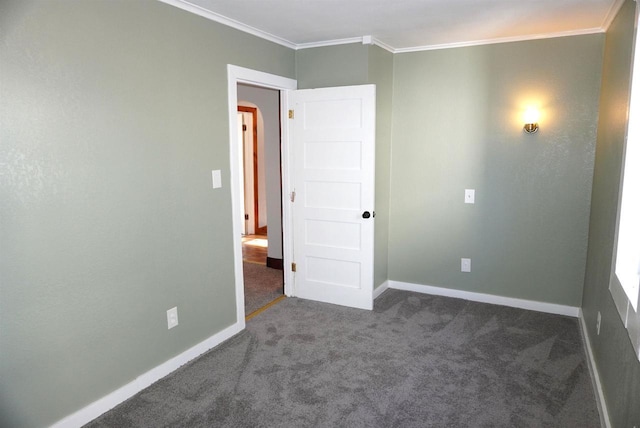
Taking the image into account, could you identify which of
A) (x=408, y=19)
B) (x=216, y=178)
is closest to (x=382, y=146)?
(x=408, y=19)

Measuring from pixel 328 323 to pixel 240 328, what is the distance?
0.73 m

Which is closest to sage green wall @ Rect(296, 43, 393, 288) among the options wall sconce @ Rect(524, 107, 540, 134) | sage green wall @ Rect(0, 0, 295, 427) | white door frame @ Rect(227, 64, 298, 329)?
white door frame @ Rect(227, 64, 298, 329)

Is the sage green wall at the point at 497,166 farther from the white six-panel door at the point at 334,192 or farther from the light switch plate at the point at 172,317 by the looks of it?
the light switch plate at the point at 172,317

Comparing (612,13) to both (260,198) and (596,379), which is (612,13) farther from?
(260,198)

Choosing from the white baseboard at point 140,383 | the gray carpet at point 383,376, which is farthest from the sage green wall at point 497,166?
the white baseboard at point 140,383

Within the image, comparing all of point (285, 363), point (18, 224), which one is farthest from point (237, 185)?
point (18, 224)

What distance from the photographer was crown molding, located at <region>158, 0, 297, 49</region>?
9.13ft

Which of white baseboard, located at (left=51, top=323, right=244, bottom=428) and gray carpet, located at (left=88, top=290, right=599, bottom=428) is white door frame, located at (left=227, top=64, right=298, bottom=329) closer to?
white baseboard, located at (left=51, top=323, right=244, bottom=428)

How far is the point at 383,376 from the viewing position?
2.84m

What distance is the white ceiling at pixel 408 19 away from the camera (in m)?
2.83

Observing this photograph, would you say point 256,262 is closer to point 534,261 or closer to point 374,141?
point 374,141

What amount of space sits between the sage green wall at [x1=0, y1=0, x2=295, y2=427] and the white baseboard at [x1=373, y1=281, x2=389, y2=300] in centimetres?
165

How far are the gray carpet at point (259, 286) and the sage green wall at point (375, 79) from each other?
1072mm

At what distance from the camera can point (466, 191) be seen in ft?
13.3
